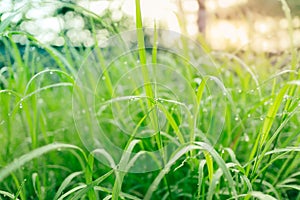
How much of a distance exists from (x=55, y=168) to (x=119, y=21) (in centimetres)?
76

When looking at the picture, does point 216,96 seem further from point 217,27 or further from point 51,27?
point 217,27

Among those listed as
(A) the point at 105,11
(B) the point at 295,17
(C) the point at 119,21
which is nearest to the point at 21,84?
(A) the point at 105,11

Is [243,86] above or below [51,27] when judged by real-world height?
below

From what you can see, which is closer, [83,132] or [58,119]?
[83,132]

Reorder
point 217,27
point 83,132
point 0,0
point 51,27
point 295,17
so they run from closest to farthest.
Result: 1. point 83,132
2. point 0,0
3. point 51,27
4. point 217,27
5. point 295,17

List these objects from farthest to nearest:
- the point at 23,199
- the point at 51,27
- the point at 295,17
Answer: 1. the point at 295,17
2. the point at 51,27
3. the point at 23,199

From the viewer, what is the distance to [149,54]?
1.65 metres

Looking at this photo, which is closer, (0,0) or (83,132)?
(83,132)

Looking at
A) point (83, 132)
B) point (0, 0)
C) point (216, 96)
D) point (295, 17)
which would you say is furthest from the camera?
point (295, 17)

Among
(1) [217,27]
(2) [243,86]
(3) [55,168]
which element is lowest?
(3) [55,168]

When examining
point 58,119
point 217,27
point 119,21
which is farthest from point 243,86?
point 217,27

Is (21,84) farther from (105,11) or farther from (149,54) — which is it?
(149,54)

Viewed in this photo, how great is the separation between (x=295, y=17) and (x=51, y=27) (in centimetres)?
168

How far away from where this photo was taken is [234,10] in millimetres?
2154
